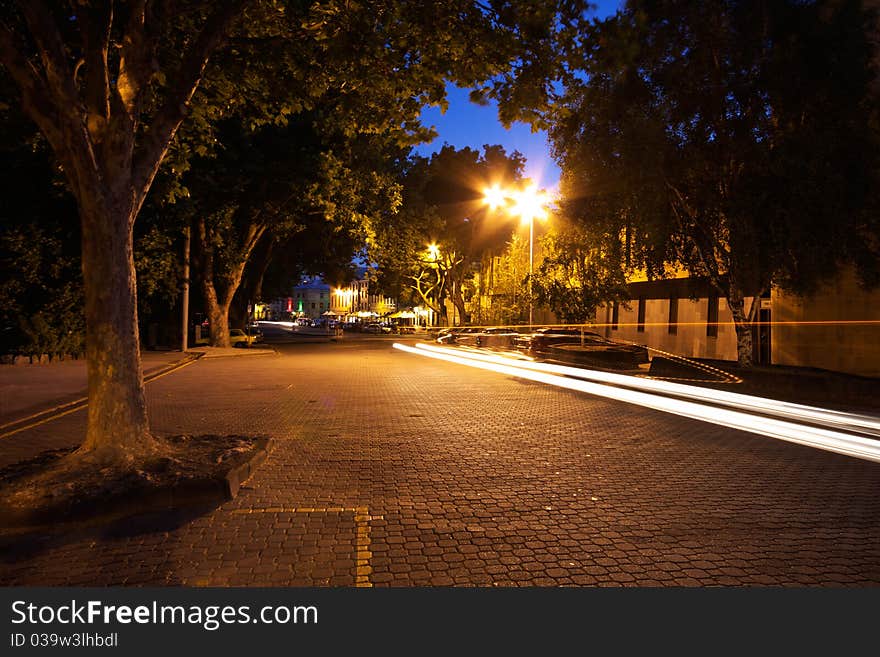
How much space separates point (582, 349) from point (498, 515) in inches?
779

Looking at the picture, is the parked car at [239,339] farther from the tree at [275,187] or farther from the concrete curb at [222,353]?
the concrete curb at [222,353]

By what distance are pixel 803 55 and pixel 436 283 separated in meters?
45.3

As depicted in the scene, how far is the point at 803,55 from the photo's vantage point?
16.6 m

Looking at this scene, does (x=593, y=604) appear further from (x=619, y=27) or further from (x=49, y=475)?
(x=619, y=27)

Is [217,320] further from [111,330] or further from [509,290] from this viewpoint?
[111,330]

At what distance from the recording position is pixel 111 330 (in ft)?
21.9

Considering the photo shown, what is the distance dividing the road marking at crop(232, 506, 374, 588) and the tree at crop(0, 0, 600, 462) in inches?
74.9

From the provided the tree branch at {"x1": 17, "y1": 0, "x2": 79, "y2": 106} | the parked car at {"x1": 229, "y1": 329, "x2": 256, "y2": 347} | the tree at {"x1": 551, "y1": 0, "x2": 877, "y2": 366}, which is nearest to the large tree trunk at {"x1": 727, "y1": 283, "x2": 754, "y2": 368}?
the tree at {"x1": 551, "y1": 0, "x2": 877, "y2": 366}

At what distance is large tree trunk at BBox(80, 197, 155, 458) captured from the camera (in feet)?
21.6

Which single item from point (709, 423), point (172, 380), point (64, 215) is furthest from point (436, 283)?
point (709, 423)

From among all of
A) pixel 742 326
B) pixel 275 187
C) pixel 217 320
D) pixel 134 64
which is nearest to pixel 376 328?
pixel 217 320

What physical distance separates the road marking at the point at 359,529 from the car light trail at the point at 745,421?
6561 millimetres

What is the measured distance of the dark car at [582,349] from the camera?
77.3ft

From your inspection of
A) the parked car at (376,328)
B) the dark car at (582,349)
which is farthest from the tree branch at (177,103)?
the parked car at (376,328)
